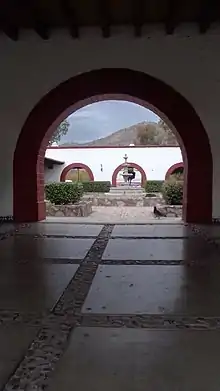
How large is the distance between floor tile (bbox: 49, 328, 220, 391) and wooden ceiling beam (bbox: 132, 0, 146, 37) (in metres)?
4.76

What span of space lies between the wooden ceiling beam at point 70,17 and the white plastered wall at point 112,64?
18 cm

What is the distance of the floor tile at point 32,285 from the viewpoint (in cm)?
263

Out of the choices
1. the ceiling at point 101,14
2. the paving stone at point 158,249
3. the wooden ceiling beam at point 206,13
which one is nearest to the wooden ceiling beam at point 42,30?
the ceiling at point 101,14

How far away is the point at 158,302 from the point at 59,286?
2.49 feet

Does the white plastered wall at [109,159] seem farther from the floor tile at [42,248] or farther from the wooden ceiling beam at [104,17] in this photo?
the floor tile at [42,248]

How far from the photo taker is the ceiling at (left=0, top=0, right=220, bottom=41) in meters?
5.68

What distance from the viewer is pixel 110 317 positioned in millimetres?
2396

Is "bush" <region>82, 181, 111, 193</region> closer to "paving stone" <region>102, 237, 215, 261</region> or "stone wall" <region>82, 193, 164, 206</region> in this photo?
"stone wall" <region>82, 193, 164, 206</region>

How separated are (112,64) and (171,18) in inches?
44.8

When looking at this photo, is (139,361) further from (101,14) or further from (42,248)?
(101,14)

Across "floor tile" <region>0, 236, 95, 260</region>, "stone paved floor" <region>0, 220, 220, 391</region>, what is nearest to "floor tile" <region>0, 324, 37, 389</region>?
"stone paved floor" <region>0, 220, 220, 391</region>

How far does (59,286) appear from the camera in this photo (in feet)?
10.0

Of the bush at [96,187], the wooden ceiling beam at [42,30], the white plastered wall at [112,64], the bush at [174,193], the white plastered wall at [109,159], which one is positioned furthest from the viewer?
the white plastered wall at [109,159]

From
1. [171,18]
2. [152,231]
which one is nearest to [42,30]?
[171,18]
